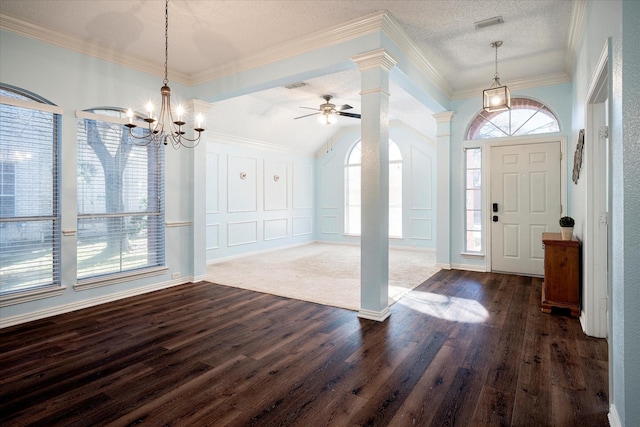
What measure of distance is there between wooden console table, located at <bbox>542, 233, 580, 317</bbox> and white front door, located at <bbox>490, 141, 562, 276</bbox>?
1687 mm

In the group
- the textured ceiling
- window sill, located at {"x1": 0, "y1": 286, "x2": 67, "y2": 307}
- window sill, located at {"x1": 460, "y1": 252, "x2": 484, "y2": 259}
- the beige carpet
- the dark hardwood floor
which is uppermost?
the textured ceiling

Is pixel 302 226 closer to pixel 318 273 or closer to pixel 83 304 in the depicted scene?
pixel 318 273

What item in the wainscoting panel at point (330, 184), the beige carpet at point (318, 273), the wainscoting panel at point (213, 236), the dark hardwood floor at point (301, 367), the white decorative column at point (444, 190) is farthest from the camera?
the wainscoting panel at point (330, 184)

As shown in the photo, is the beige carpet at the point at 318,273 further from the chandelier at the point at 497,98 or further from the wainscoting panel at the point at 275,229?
the chandelier at the point at 497,98

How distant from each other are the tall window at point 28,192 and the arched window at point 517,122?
19.0ft

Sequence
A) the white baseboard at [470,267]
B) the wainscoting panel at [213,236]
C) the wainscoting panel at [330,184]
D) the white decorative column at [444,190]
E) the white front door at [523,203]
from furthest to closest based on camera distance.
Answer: the wainscoting panel at [330,184] < the wainscoting panel at [213,236] < the white decorative column at [444,190] < the white baseboard at [470,267] < the white front door at [523,203]

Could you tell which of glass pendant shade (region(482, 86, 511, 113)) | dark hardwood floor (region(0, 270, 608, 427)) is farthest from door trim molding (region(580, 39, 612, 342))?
glass pendant shade (region(482, 86, 511, 113))

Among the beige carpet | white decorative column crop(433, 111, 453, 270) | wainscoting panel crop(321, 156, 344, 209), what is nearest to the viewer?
the beige carpet

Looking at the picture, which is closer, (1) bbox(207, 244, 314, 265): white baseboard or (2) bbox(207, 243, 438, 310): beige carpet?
(2) bbox(207, 243, 438, 310): beige carpet

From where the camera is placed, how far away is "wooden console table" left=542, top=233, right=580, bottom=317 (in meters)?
3.62

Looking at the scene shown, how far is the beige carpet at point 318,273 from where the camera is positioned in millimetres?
4508

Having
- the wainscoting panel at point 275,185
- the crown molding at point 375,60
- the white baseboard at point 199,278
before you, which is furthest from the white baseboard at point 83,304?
the crown molding at point 375,60

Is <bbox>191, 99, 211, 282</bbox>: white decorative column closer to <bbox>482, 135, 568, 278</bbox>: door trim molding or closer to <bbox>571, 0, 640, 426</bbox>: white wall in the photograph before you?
<bbox>482, 135, 568, 278</bbox>: door trim molding

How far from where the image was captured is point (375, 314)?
3.53 m
